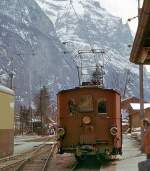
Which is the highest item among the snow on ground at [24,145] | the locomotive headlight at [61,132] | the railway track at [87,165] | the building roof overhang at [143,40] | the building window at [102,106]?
the building roof overhang at [143,40]

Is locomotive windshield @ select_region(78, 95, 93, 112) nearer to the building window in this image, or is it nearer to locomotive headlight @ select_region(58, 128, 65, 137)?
the building window

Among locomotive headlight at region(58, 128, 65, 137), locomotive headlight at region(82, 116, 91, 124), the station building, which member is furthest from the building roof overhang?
the station building

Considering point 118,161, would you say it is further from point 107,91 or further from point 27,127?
point 27,127

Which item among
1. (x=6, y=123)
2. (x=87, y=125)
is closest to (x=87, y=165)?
(x=87, y=125)

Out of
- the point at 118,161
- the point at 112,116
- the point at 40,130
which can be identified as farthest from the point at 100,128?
the point at 40,130

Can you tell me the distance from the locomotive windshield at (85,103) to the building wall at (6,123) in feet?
9.68

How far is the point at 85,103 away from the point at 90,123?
90cm

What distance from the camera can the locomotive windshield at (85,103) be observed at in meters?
21.7

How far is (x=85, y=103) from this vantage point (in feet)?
71.8

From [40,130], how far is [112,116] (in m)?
64.0

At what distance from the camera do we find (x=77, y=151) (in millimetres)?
21219

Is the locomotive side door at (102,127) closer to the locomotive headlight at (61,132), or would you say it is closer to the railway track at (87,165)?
the railway track at (87,165)

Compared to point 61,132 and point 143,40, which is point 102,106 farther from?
point 143,40

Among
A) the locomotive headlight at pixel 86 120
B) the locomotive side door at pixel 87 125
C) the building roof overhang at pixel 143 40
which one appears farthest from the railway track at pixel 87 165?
the building roof overhang at pixel 143 40
